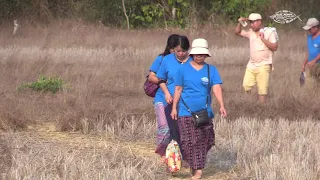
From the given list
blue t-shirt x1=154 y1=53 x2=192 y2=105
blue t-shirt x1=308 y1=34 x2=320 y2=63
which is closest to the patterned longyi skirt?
blue t-shirt x1=154 y1=53 x2=192 y2=105

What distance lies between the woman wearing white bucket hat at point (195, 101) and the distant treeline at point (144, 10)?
75.4 ft

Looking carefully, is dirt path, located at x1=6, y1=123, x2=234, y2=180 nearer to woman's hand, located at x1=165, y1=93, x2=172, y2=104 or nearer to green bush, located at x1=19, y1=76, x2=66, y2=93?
woman's hand, located at x1=165, y1=93, x2=172, y2=104

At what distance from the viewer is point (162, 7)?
1257 inches

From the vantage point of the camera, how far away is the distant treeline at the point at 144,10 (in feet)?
102

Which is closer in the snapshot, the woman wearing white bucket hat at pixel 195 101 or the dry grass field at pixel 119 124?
the dry grass field at pixel 119 124

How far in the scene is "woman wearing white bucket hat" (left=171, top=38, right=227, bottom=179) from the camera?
7516mm

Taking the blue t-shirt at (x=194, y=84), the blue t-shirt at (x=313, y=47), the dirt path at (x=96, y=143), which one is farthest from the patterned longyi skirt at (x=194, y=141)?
the blue t-shirt at (x=313, y=47)

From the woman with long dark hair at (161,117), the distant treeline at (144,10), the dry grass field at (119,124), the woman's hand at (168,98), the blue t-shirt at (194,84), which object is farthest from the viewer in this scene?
the distant treeline at (144,10)

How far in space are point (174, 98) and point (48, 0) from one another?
25513mm

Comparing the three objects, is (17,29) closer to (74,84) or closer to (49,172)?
(74,84)

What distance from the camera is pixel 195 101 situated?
753 centimetres

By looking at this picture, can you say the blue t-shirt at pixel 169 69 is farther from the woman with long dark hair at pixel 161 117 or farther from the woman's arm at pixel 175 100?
the woman's arm at pixel 175 100

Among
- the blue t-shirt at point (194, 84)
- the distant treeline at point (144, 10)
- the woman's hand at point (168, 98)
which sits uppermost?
the distant treeline at point (144, 10)

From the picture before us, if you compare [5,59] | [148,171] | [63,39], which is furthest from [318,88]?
[63,39]
